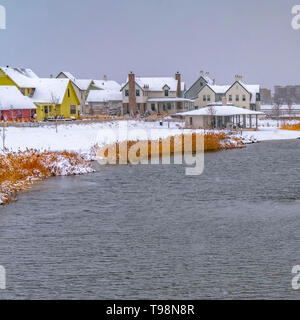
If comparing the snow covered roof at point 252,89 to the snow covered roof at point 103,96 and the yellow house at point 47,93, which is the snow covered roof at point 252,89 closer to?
the snow covered roof at point 103,96

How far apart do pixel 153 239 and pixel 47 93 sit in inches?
2498

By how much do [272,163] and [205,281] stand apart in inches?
1183

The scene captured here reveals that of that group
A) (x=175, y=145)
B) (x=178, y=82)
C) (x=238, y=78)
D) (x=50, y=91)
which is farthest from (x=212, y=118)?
(x=178, y=82)

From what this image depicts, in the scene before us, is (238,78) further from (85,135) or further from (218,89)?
(85,135)

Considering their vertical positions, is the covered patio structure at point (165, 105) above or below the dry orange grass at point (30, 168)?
above

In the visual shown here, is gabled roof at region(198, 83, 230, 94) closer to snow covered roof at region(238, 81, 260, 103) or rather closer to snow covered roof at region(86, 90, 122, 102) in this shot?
snow covered roof at region(238, 81, 260, 103)

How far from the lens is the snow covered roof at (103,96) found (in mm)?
111000

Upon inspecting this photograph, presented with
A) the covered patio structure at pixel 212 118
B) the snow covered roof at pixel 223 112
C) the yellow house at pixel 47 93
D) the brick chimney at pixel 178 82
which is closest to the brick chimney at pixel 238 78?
the brick chimney at pixel 178 82

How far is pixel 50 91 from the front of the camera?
269 ft

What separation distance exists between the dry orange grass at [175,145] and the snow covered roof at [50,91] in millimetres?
27114

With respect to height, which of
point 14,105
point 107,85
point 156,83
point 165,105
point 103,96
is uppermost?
point 107,85

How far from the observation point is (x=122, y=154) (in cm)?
5012
